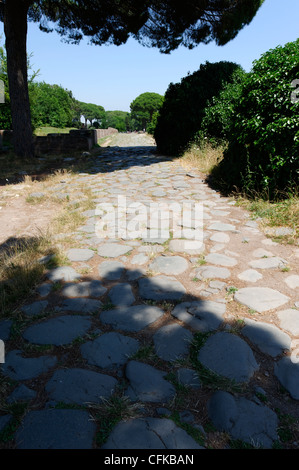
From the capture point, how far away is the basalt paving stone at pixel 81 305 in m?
2.38

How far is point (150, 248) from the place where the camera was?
136 inches

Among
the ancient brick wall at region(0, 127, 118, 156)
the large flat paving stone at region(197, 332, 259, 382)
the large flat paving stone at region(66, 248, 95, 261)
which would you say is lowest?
the large flat paving stone at region(197, 332, 259, 382)

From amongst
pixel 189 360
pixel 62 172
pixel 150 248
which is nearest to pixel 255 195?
pixel 150 248

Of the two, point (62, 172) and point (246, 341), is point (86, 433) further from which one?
point (62, 172)

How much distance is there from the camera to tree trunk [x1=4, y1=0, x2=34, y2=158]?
855 cm

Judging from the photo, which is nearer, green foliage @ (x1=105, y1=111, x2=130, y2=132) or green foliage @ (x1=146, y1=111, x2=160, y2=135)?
green foliage @ (x1=146, y1=111, x2=160, y2=135)

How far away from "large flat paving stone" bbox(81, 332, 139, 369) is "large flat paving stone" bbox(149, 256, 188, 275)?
1.04 m

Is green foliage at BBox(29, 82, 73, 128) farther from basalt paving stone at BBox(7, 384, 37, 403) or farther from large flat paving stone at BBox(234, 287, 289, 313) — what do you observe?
basalt paving stone at BBox(7, 384, 37, 403)

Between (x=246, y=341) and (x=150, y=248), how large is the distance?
1.71 m

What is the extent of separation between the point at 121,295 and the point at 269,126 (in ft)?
11.6

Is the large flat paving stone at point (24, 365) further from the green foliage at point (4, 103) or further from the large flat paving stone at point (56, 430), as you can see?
the green foliage at point (4, 103)

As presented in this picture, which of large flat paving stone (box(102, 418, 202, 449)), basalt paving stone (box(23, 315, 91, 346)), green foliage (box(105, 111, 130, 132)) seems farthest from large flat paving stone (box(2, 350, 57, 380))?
green foliage (box(105, 111, 130, 132))

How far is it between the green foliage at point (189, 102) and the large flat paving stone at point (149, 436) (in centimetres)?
879

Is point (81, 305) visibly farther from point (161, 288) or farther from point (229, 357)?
point (229, 357)
